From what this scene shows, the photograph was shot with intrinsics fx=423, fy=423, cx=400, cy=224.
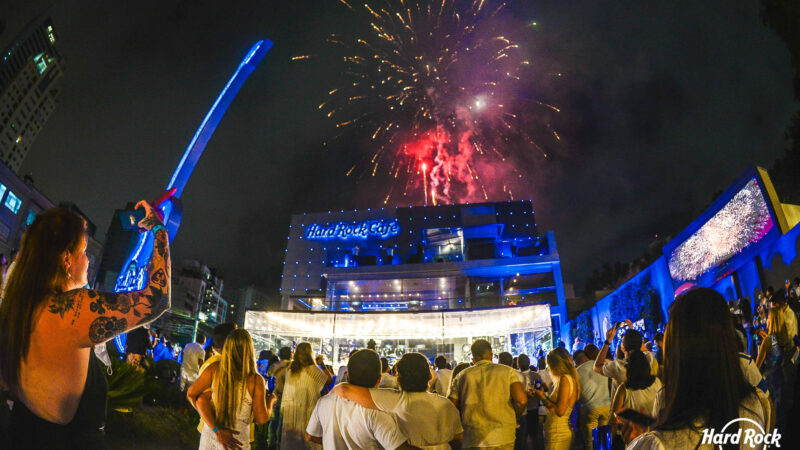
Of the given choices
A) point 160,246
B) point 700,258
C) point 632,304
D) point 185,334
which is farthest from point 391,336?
point 185,334

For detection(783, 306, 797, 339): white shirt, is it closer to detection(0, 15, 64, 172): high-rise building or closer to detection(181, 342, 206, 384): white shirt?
detection(181, 342, 206, 384): white shirt

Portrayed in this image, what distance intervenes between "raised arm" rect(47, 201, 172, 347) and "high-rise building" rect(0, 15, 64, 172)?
9399cm

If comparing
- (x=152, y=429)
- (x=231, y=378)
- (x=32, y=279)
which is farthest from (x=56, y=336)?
(x=152, y=429)

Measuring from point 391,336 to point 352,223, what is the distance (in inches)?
843

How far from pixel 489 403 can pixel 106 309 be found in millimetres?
3883

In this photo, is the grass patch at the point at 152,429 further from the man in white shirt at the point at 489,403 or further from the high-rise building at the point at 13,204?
the high-rise building at the point at 13,204

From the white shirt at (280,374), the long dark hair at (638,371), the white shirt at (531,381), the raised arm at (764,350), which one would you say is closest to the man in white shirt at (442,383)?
the white shirt at (531,381)

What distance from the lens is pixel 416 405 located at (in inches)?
136

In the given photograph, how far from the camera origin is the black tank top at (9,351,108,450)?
1802mm

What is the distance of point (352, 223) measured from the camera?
1625 inches

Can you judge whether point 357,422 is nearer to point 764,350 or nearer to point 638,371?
point 638,371

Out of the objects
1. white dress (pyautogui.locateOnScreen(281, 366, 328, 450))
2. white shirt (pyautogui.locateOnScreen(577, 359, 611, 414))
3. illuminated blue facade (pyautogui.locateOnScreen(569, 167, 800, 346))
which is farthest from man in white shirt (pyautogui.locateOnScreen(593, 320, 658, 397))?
illuminated blue facade (pyautogui.locateOnScreen(569, 167, 800, 346))

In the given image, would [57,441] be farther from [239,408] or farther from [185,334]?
[185,334]

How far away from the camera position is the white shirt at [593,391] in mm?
6312
